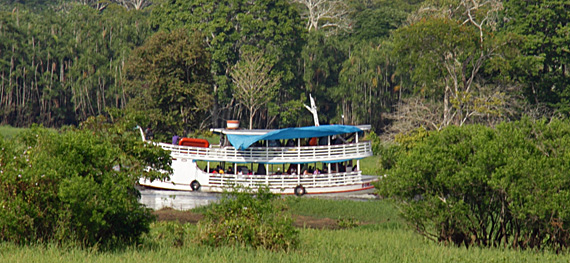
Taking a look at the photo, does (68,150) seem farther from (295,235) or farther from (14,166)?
(295,235)

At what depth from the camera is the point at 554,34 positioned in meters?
52.3

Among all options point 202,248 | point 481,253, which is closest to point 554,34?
point 481,253

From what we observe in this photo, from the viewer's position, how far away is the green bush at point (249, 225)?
19.4m

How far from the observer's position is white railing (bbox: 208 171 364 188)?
125 feet

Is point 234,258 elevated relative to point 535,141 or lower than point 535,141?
lower

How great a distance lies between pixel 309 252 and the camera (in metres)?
18.9

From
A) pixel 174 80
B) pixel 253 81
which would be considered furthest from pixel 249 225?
pixel 253 81

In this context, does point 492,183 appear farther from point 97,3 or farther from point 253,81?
point 97,3

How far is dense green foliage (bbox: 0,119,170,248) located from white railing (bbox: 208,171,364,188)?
18639mm

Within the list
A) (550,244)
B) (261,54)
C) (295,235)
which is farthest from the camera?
(261,54)

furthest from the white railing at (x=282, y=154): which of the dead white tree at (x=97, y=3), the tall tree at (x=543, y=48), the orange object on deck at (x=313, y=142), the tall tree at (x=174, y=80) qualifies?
the dead white tree at (x=97, y=3)

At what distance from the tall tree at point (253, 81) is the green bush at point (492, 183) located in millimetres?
36993

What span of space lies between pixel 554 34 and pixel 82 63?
40013mm

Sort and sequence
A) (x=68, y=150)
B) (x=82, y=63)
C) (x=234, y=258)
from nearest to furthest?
1. (x=234, y=258)
2. (x=68, y=150)
3. (x=82, y=63)
